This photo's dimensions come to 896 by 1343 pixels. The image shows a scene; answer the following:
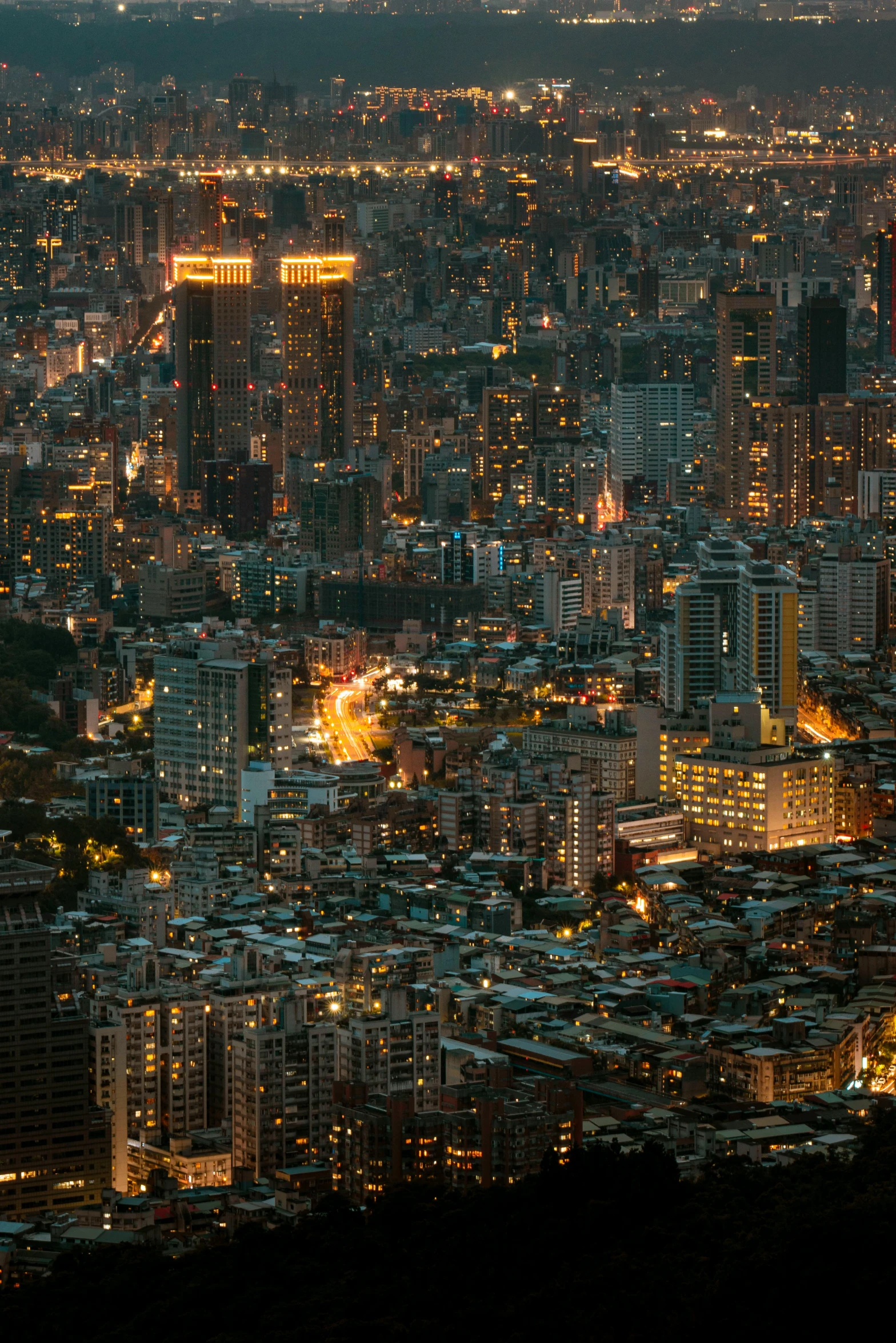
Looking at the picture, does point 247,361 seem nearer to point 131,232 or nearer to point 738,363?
point 738,363

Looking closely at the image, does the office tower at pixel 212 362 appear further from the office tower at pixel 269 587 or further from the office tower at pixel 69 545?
the office tower at pixel 269 587

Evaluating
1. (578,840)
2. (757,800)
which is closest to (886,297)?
(757,800)

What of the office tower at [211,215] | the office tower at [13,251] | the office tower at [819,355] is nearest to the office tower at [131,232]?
A: the office tower at [13,251]

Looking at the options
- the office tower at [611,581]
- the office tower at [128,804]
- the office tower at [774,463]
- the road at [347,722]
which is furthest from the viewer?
the office tower at [774,463]

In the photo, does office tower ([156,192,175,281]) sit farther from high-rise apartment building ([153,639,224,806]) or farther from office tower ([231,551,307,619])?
high-rise apartment building ([153,639,224,806])

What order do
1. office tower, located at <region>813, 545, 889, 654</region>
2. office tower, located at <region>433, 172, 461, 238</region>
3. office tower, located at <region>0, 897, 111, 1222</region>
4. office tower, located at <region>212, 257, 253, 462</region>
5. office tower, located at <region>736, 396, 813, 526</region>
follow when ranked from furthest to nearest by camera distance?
office tower, located at <region>433, 172, 461, 238</region>, office tower, located at <region>212, 257, 253, 462</region>, office tower, located at <region>736, 396, 813, 526</region>, office tower, located at <region>813, 545, 889, 654</region>, office tower, located at <region>0, 897, 111, 1222</region>

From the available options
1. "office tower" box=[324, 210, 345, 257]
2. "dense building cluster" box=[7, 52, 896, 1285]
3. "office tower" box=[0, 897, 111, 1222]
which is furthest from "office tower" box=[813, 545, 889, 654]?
"office tower" box=[0, 897, 111, 1222]

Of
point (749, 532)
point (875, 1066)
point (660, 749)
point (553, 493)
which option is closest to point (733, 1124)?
point (875, 1066)
